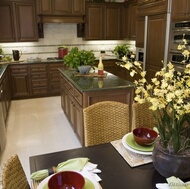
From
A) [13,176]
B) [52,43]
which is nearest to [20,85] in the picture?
[52,43]

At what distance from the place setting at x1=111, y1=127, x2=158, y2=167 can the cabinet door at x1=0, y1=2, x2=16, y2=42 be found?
4.66m

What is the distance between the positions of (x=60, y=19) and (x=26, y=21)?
835 millimetres

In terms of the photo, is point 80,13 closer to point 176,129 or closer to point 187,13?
point 187,13

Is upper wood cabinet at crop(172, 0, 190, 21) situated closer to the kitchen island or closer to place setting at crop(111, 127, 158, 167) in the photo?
the kitchen island

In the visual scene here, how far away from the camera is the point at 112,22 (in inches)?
230

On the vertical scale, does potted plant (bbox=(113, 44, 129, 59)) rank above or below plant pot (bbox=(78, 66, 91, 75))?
above

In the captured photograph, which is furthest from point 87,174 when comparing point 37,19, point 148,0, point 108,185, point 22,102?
point 37,19

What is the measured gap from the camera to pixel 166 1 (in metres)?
3.43

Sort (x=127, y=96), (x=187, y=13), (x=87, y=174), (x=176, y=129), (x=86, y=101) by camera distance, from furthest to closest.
Answer: (x=187, y=13), (x=127, y=96), (x=86, y=101), (x=87, y=174), (x=176, y=129)

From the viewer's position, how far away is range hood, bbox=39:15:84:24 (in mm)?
5203

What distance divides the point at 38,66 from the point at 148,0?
2947mm

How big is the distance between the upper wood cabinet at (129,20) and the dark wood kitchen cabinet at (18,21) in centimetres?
237

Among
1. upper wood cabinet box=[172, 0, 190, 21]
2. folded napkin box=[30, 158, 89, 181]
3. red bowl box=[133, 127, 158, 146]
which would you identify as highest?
upper wood cabinet box=[172, 0, 190, 21]

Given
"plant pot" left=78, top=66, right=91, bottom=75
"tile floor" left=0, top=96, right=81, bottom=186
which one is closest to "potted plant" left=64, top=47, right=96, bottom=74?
"plant pot" left=78, top=66, right=91, bottom=75
